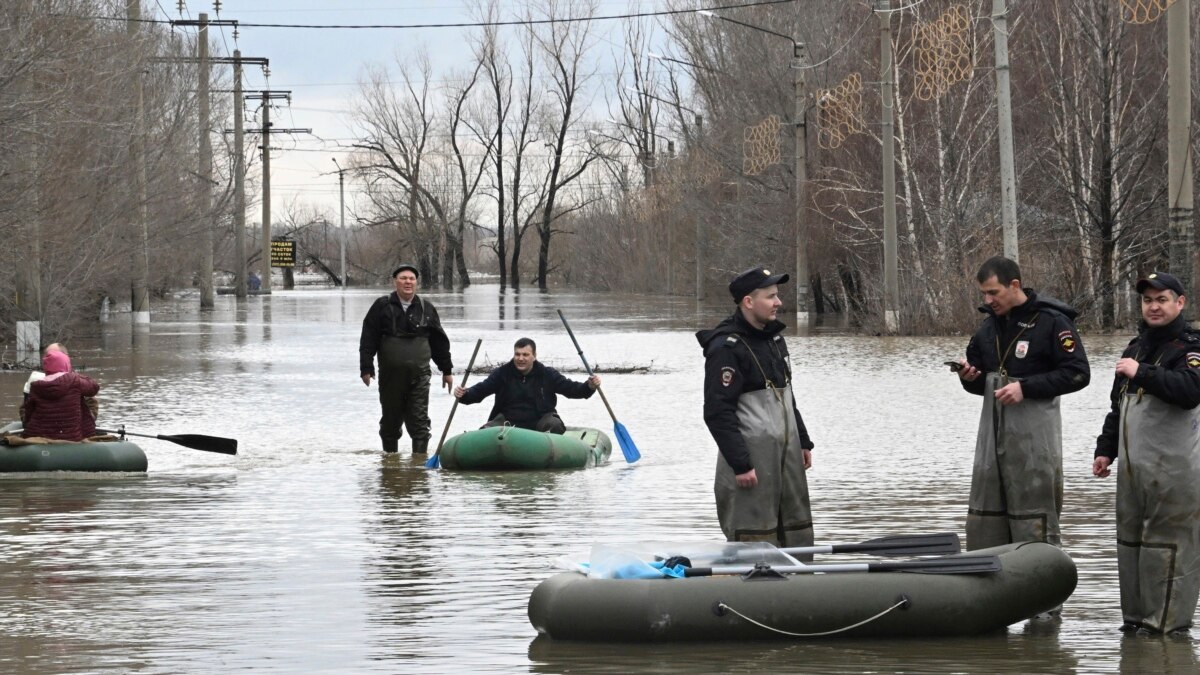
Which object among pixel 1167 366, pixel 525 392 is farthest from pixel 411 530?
pixel 1167 366

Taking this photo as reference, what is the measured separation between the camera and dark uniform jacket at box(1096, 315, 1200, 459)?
7723mm

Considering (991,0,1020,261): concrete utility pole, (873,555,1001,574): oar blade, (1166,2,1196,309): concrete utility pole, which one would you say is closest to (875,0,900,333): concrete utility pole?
(991,0,1020,261): concrete utility pole

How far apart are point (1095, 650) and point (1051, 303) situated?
164 cm

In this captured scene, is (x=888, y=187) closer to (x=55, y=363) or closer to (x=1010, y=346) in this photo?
(x=55, y=363)

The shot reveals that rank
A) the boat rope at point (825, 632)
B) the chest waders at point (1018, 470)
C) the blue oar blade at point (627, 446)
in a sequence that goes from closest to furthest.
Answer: the boat rope at point (825, 632) < the chest waders at point (1018, 470) < the blue oar blade at point (627, 446)

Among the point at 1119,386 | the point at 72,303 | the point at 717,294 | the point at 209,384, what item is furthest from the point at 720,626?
the point at 717,294

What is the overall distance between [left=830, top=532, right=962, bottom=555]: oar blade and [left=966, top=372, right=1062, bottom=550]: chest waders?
0.29 m

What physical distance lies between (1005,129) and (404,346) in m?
16.6

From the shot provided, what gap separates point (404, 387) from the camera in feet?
56.2

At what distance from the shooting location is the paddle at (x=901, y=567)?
26.1 ft

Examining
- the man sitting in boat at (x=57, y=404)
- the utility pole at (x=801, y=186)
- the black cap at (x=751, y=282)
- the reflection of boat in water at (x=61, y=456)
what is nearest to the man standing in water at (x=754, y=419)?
the black cap at (x=751, y=282)

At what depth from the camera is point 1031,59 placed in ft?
155

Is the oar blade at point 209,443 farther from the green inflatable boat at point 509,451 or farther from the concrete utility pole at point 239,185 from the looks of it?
the concrete utility pole at point 239,185

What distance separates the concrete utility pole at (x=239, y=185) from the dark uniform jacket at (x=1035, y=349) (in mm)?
55854
